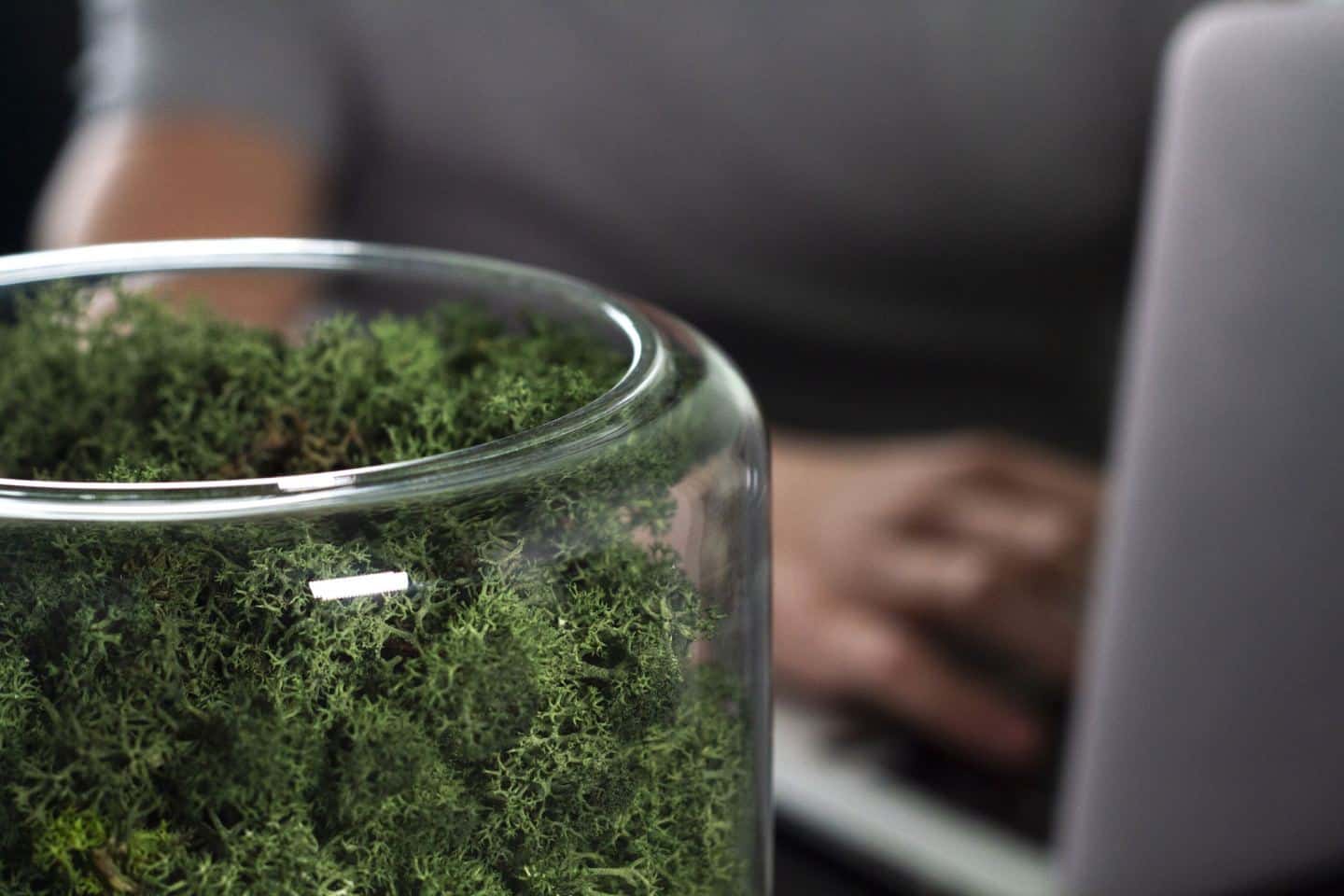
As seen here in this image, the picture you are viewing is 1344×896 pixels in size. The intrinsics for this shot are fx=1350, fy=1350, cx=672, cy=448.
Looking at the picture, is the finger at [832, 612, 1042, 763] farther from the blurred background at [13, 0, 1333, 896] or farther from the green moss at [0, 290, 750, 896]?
the green moss at [0, 290, 750, 896]

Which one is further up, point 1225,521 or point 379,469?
point 379,469

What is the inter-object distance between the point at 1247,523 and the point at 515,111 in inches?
23.1

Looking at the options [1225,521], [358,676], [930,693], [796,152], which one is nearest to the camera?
[358,676]

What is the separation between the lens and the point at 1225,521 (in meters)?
0.35

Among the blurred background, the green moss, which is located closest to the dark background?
the blurred background

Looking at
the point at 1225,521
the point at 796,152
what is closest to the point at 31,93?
the point at 796,152

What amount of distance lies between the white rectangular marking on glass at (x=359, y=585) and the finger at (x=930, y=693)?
0.44 metres

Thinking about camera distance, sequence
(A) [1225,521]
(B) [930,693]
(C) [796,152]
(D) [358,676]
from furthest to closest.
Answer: (C) [796,152], (B) [930,693], (A) [1225,521], (D) [358,676]

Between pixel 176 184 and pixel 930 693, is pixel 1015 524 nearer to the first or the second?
pixel 930 693

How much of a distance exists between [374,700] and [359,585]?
1cm

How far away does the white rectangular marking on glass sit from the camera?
12 centimetres

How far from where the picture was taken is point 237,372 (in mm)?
178

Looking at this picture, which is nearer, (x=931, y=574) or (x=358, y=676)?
(x=358, y=676)

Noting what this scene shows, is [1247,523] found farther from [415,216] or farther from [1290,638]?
[415,216]
